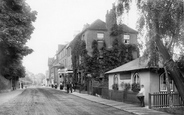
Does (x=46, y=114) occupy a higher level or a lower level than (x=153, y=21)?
lower

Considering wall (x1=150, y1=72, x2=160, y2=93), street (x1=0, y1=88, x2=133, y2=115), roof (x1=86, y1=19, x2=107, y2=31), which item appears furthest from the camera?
roof (x1=86, y1=19, x2=107, y2=31)

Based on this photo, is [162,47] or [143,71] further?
[143,71]

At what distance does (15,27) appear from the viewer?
2570 centimetres

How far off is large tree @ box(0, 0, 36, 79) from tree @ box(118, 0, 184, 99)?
16637 mm

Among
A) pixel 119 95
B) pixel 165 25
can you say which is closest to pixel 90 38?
pixel 119 95

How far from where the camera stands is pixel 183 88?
444 inches

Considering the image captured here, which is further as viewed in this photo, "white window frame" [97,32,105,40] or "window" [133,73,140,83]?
"white window frame" [97,32,105,40]

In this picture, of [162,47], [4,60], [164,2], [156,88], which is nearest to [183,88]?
[162,47]

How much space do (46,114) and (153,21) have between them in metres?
7.15

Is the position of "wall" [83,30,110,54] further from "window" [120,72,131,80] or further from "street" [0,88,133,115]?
"street" [0,88,133,115]

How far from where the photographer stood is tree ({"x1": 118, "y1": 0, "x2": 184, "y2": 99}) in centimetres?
1112

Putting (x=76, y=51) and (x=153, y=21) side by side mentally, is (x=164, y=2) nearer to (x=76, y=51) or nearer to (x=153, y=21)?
(x=153, y=21)

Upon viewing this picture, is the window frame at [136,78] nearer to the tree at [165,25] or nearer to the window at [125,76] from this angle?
the window at [125,76]

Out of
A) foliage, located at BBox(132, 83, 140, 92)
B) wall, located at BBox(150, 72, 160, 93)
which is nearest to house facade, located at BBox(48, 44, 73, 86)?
foliage, located at BBox(132, 83, 140, 92)
